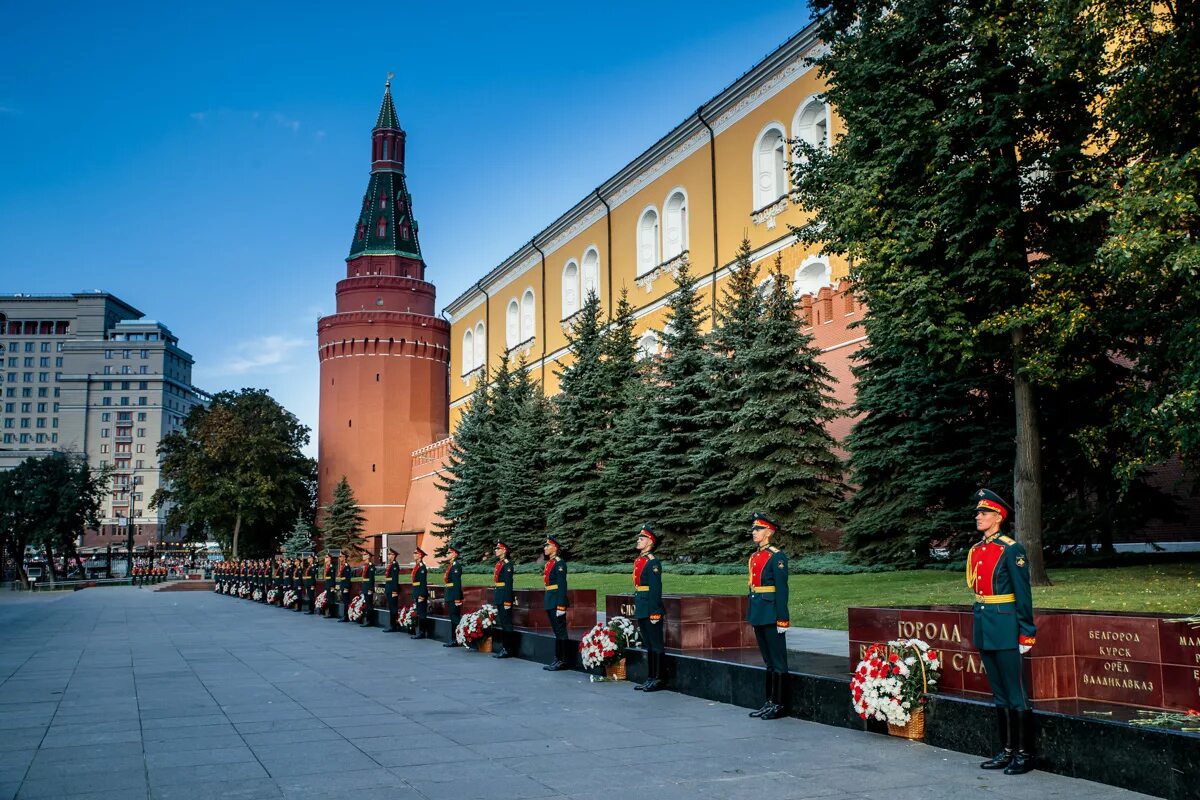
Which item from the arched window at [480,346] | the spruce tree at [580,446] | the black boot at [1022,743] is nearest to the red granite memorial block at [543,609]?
the black boot at [1022,743]

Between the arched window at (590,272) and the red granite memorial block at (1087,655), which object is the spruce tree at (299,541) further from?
the red granite memorial block at (1087,655)

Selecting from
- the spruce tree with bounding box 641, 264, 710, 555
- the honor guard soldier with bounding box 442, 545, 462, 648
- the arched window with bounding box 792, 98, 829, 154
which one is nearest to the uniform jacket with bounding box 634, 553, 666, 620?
the honor guard soldier with bounding box 442, 545, 462, 648

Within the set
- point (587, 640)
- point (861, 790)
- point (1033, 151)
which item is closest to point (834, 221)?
point (1033, 151)

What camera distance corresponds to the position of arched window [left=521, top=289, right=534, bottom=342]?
161 feet

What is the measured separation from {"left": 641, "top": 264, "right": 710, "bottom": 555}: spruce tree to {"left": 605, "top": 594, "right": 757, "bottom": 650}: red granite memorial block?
13.0 metres

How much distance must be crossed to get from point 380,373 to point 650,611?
49.8 meters

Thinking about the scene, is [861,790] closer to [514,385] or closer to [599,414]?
[599,414]

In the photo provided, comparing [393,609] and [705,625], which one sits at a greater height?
[705,625]

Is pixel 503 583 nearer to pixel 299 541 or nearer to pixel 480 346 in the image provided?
pixel 299 541

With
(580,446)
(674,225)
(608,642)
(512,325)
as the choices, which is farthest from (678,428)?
(512,325)

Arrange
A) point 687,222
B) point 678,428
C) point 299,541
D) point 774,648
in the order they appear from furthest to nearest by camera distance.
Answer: point 299,541 → point 687,222 → point 678,428 → point 774,648

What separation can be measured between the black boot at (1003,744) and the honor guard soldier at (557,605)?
5906 mm

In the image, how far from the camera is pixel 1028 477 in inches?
530

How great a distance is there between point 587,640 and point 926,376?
9.34 m
